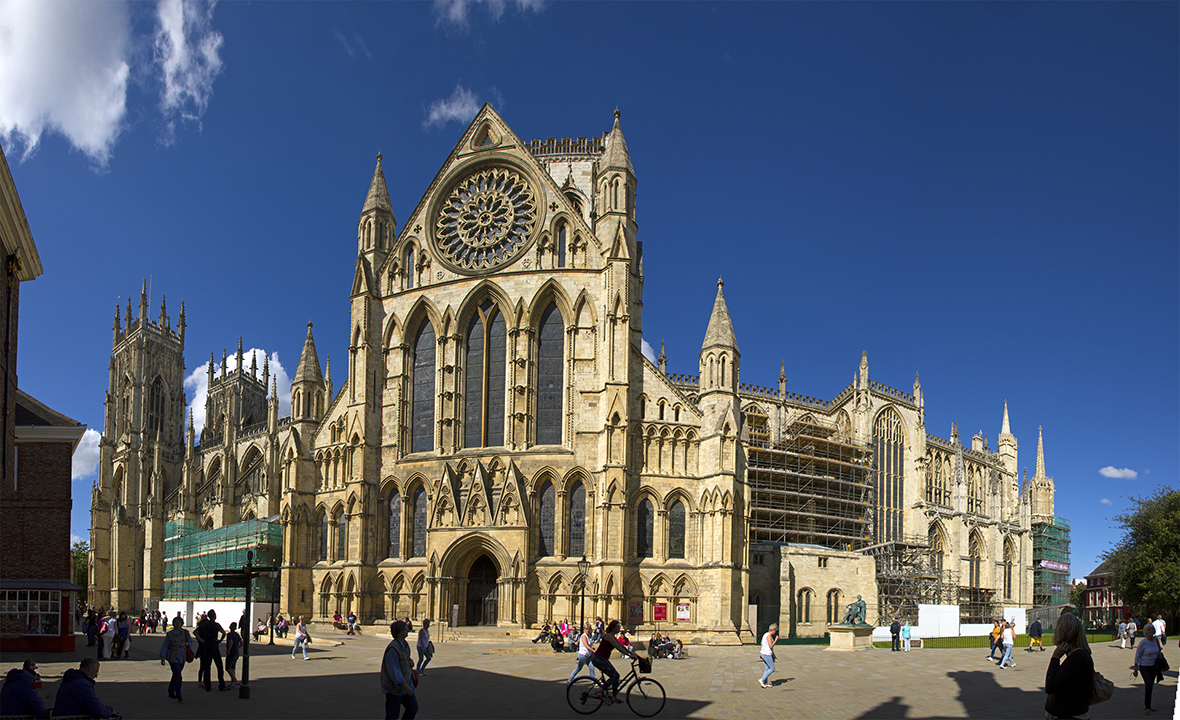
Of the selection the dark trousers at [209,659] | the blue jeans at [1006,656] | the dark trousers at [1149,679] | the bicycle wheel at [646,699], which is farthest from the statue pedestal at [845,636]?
the dark trousers at [209,659]

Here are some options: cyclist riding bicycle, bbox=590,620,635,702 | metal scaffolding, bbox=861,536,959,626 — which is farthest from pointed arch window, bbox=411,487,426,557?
metal scaffolding, bbox=861,536,959,626

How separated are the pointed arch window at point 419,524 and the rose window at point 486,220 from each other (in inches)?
415

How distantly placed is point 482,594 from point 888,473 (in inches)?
1412

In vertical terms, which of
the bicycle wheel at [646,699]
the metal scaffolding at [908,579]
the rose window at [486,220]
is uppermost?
the rose window at [486,220]

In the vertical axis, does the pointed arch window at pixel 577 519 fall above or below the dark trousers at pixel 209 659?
above

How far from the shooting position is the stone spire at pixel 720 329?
1602 inches

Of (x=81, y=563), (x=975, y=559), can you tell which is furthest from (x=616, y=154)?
(x=81, y=563)

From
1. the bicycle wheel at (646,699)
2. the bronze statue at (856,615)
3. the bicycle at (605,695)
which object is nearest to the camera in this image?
the bicycle at (605,695)

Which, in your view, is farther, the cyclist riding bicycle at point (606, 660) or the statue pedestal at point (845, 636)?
the statue pedestal at point (845, 636)

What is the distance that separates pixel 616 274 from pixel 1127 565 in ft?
104

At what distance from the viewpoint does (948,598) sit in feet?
216

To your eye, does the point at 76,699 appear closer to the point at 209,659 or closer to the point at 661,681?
the point at 209,659

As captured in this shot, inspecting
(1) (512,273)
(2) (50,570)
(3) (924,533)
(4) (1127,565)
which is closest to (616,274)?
(1) (512,273)

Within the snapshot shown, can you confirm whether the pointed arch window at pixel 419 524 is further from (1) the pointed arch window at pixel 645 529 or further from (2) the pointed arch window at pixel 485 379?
(1) the pointed arch window at pixel 645 529
